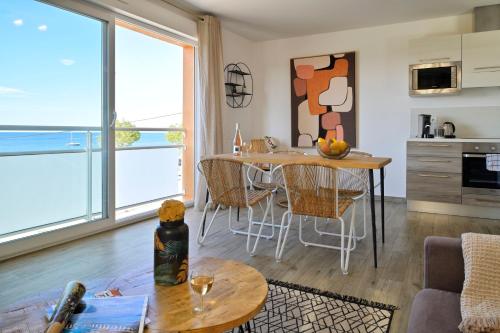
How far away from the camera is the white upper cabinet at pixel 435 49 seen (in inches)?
175

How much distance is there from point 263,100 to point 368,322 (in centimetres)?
476

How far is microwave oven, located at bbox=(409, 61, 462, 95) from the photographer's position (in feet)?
14.7

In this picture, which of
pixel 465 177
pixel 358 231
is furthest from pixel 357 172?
pixel 465 177

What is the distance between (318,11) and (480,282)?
414 cm

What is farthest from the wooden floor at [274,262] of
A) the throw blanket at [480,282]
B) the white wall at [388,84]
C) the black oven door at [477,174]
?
the white wall at [388,84]

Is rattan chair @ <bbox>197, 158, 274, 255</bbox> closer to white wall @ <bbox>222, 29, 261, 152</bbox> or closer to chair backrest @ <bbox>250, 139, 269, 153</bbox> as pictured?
chair backrest @ <bbox>250, 139, 269, 153</bbox>

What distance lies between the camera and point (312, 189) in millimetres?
2611

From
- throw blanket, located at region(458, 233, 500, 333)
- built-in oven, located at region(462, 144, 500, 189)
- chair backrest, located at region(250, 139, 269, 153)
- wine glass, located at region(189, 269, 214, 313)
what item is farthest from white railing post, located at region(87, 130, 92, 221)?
built-in oven, located at region(462, 144, 500, 189)

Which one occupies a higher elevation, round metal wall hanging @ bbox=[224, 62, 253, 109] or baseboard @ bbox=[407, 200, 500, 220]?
round metal wall hanging @ bbox=[224, 62, 253, 109]

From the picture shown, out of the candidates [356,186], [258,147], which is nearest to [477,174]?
[356,186]

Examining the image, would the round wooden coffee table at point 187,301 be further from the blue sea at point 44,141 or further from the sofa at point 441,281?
the blue sea at point 44,141

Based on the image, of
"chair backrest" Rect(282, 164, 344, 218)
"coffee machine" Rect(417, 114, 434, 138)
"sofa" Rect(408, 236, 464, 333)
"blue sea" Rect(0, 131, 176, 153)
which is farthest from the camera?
"coffee machine" Rect(417, 114, 434, 138)

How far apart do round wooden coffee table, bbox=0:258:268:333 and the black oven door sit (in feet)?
12.7

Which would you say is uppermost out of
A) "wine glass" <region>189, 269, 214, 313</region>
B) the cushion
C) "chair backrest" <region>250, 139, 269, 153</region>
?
"chair backrest" <region>250, 139, 269, 153</region>
